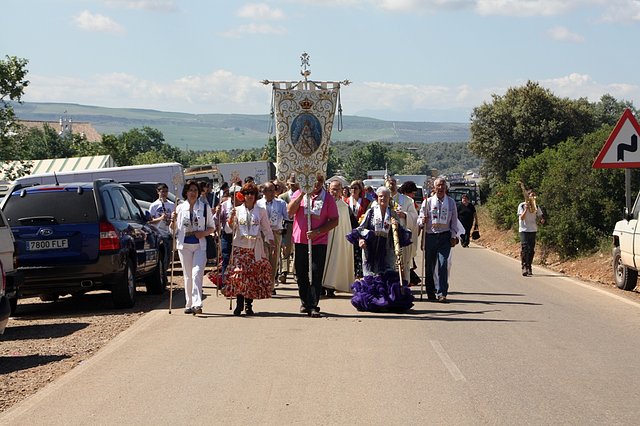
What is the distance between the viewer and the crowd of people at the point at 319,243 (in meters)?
14.6

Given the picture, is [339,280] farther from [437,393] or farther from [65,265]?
[437,393]

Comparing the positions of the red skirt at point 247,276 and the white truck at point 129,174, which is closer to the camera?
the red skirt at point 247,276

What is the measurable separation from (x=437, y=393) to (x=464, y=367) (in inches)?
53.7

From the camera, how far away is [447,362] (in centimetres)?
1044

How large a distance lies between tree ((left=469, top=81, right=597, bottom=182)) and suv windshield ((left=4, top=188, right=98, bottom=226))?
4254 centimetres

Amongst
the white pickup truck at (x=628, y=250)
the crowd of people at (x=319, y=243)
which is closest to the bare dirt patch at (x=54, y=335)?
the crowd of people at (x=319, y=243)

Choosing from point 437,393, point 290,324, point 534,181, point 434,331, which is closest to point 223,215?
point 290,324

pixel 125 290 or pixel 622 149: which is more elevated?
pixel 622 149

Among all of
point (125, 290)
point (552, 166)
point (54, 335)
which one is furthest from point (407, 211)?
point (552, 166)

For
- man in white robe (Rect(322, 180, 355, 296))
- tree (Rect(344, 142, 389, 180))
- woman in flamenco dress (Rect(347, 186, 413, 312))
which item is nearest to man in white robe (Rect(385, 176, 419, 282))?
man in white robe (Rect(322, 180, 355, 296))

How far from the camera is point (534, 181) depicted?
33.5 metres

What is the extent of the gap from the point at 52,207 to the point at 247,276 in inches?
130

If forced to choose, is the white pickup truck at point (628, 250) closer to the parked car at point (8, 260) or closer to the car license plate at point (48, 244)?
the car license plate at point (48, 244)

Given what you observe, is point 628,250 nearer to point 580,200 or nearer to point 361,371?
point 580,200
